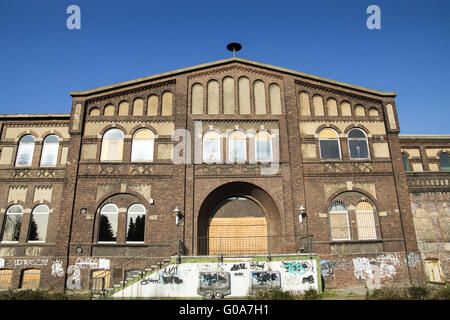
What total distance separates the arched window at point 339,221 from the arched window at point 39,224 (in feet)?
52.4

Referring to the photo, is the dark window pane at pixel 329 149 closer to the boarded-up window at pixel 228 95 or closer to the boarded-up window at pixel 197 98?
the boarded-up window at pixel 228 95

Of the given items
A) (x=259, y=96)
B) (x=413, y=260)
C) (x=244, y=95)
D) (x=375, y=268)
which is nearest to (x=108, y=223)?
(x=244, y=95)

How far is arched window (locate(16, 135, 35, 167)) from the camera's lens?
20269 millimetres

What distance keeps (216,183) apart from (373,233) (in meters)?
9.06

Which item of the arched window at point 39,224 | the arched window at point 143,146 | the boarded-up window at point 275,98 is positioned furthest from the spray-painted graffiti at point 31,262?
the boarded-up window at point 275,98

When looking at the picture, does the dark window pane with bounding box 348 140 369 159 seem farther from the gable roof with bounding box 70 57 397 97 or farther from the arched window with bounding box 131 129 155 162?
the arched window with bounding box 131 129 155 162

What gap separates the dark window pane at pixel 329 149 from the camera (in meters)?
19.7

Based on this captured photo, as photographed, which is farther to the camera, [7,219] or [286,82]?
[286,82]

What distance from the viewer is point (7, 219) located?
19.1 meters

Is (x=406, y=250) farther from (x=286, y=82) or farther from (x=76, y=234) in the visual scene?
(x=76, y=234)

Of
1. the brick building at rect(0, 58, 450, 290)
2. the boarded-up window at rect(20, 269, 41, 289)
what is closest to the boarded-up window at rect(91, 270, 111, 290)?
the brick building at rect(0, 58, 450, 290)

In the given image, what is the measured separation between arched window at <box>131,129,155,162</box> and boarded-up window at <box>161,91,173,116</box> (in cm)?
157

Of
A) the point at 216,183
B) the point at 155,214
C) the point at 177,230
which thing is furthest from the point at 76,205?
the point at 216,183

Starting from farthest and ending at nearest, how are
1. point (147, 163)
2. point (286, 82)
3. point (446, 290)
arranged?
point (286, 82) → point (147, 163) → point (446, 290)
